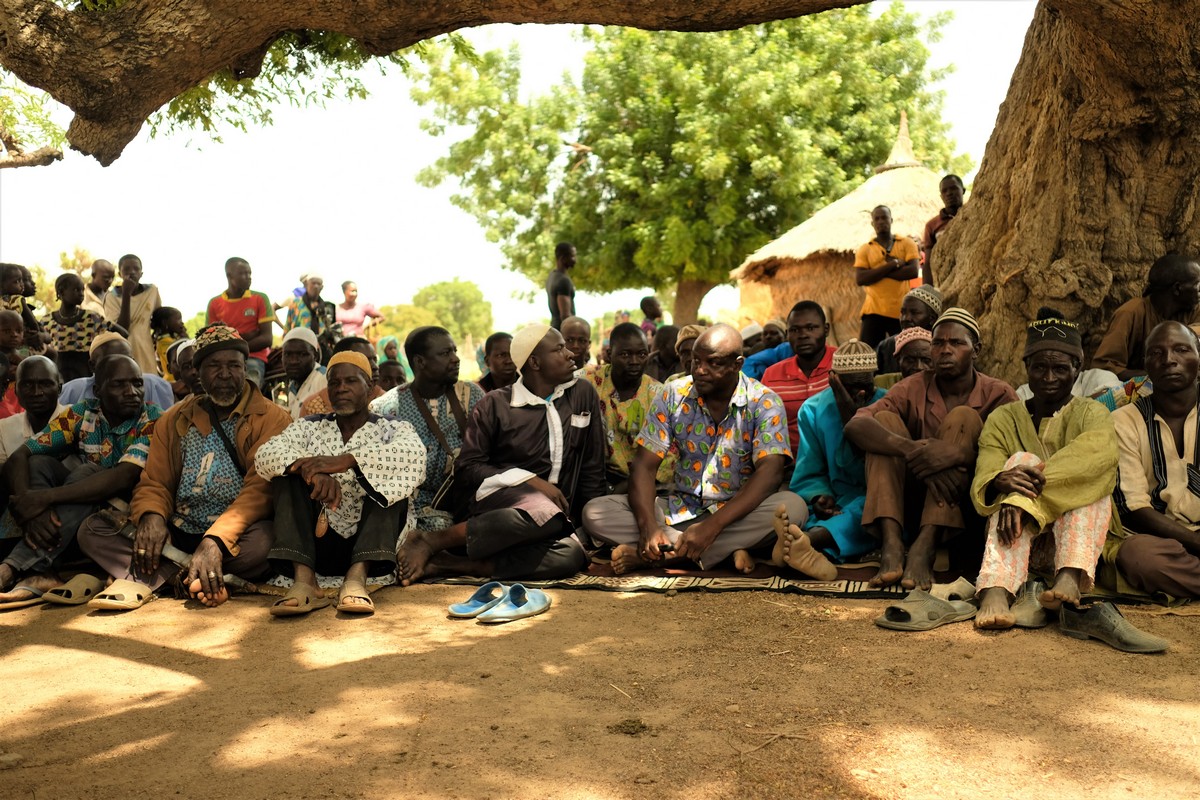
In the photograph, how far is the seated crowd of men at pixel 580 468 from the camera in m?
5.13

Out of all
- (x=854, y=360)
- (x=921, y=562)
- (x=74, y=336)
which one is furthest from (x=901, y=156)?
(x=921, y=562)

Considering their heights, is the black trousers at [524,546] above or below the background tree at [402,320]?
below

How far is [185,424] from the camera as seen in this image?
6.13m

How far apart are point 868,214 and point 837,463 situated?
1104 centimetres

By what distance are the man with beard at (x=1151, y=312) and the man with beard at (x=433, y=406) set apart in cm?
380

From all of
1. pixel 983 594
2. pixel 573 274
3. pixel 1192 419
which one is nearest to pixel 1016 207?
pixel 1192 419

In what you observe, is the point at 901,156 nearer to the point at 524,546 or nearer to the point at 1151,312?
the point at 1151,312

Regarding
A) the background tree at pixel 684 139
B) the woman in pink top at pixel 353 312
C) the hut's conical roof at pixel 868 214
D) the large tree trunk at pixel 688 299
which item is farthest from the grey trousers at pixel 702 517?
the large tree trunk at pixel 688 299

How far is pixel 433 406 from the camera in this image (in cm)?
684

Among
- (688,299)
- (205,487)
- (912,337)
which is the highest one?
(688,299)

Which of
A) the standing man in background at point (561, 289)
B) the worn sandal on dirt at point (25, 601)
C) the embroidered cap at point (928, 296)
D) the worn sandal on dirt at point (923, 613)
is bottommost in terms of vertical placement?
the worn sandal on dirt at point (25, 601)

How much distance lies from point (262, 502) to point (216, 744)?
2419 millimetres

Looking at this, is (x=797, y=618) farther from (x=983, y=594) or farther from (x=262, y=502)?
(x=262, y=502)

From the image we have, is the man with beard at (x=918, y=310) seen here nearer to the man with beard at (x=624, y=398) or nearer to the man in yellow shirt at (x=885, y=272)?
the man with beard at (x=624, y=398)
